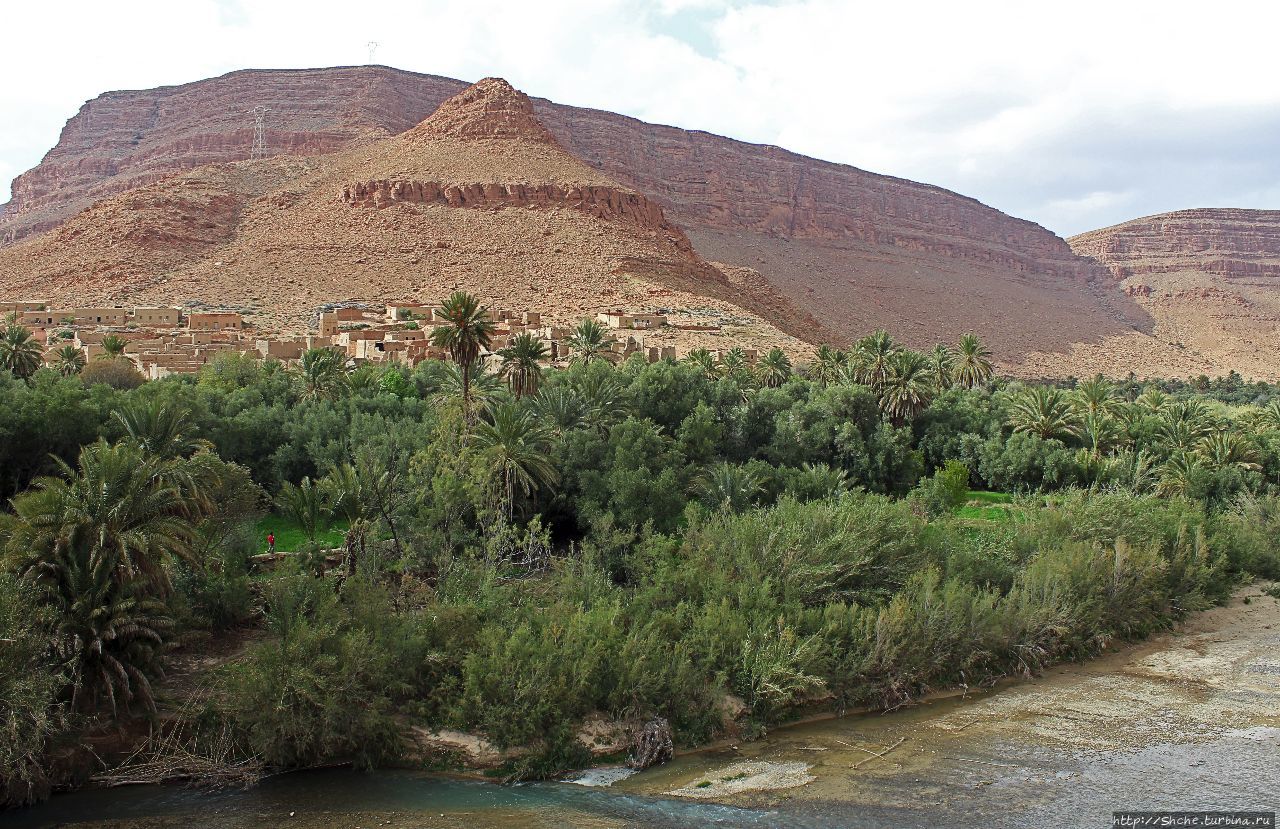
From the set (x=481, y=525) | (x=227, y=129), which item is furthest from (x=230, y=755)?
(x=227, y=129)

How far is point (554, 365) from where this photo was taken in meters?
48.9

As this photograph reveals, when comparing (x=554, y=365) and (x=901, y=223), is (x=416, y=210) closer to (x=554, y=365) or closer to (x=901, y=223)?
(x=554, y=365)

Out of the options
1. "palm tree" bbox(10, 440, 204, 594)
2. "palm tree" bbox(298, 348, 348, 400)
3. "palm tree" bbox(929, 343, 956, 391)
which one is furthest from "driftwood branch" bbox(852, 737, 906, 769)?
"palm tree" bbox(929, 343, 956, 391)

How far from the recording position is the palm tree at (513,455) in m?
26.0

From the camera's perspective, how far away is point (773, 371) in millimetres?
47812

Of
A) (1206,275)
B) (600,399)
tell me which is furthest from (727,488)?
(1206,275)

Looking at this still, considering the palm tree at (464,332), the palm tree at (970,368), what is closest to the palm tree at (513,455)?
the palm tree at (464,332)

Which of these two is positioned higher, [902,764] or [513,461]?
[513,461]

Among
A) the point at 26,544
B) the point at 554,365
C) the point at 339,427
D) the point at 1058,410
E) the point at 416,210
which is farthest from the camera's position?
the point at 416,210

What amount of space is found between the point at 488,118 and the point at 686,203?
170 feet

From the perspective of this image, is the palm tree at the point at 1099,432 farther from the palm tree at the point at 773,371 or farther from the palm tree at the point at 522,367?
the palm tree at the point at 522,367

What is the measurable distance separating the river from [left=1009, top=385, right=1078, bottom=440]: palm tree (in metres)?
19.3

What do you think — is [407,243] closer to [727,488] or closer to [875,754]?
[727,488]

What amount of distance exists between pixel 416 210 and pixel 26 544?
238 feet
